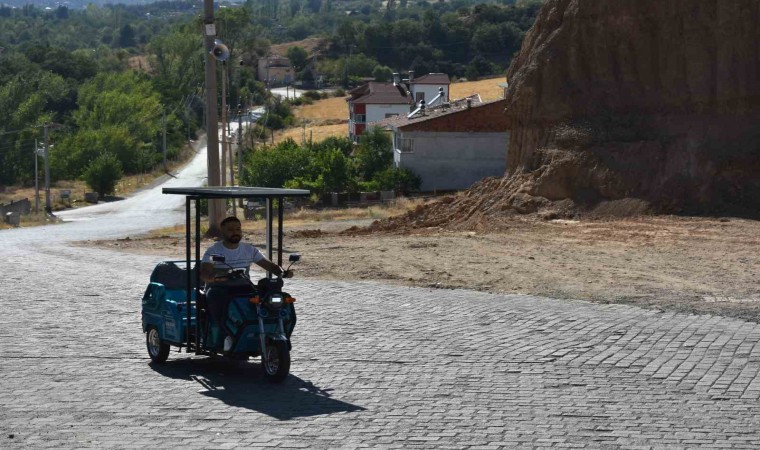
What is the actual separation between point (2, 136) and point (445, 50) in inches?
2364

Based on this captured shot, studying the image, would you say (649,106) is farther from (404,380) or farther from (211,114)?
(404,380)

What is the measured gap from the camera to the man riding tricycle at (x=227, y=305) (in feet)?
35.9

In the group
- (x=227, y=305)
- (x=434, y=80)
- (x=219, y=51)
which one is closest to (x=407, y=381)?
(x=227, y=305)

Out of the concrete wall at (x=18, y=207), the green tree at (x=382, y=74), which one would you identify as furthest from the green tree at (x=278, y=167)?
the green tree at (x=382, y=74)

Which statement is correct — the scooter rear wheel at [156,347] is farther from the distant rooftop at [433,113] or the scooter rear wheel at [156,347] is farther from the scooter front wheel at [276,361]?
Result: the distant rooftop at [433,113]

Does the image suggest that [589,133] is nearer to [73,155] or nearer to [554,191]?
[554,191]

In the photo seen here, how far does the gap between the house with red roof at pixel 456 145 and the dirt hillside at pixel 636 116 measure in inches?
841

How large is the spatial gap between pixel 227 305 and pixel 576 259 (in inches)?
422

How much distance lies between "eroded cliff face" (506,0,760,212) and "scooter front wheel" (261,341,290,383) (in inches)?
664

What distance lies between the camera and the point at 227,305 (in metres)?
11.2

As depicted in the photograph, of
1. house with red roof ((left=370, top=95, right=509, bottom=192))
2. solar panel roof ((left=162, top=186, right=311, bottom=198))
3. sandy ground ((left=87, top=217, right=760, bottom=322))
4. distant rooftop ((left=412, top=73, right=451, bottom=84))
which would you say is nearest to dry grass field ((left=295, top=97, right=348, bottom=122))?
distant rooftop ((left=412, top=73, right=451, bottom=84))

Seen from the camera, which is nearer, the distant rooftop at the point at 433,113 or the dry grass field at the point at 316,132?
Answer: the distant rooftop at the point at 433,113

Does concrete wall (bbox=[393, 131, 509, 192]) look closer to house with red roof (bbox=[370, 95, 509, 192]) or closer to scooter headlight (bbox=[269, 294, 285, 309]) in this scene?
house with red roof (bbox=[370, 95, 509, 192])

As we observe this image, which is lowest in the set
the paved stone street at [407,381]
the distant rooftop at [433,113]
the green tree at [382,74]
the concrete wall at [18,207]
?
the concrete wall at [18,207]
